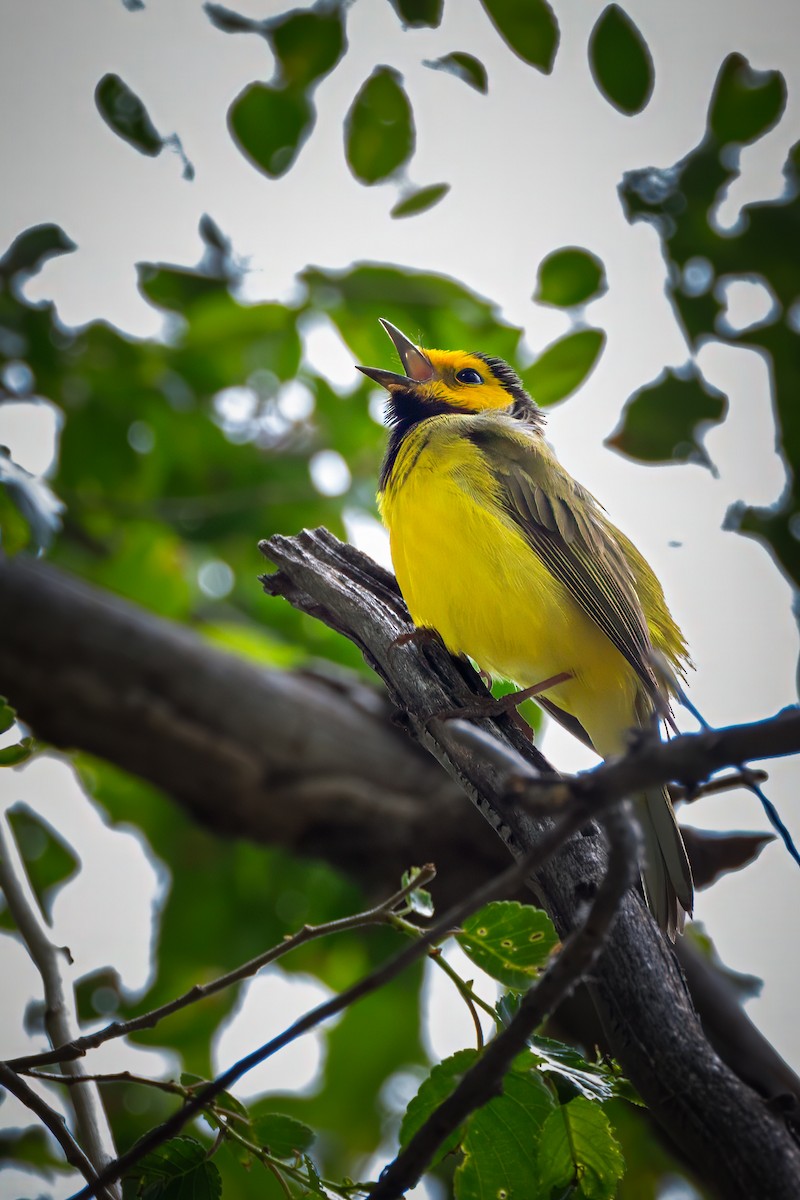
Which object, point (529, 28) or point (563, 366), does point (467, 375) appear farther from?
point (529, 28)

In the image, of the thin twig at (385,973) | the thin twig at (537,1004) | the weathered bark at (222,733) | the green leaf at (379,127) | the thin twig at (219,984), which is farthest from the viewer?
the weathered bark at (222,733)

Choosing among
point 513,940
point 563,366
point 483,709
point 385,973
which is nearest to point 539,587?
point 483,709

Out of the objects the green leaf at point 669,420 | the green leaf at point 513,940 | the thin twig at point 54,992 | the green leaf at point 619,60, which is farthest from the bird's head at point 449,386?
the green leaf at point 513,940

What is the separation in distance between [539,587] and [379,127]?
1.47 meters

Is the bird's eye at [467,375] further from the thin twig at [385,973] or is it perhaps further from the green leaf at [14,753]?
the thin twig at [385,973]

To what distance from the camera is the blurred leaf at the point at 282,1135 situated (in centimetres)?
216

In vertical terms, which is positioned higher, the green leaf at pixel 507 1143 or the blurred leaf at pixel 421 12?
the blurred leaf at pixel 421 12

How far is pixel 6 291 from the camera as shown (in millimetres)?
5312

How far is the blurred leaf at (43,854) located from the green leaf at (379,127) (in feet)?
10.3

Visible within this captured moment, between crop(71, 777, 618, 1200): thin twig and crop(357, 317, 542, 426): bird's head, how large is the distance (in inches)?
126

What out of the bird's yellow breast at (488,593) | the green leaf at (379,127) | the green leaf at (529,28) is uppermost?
the green leaf at (379,127)

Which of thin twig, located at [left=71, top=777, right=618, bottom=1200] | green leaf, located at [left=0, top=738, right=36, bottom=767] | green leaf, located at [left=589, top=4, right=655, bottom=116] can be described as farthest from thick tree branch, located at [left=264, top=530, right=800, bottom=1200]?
green leaf, located at [left=589, top=4, right=655, bottom=116]

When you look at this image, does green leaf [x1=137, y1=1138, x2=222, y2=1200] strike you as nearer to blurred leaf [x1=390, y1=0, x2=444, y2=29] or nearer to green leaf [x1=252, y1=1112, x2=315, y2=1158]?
green leaf [x1=252, y1=1112, x2=315, y2=1158]

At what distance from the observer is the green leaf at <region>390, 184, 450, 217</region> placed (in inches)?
130
